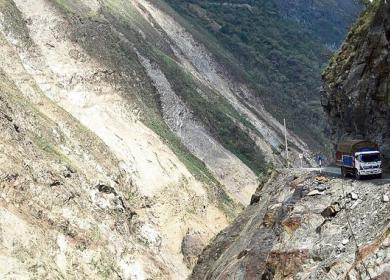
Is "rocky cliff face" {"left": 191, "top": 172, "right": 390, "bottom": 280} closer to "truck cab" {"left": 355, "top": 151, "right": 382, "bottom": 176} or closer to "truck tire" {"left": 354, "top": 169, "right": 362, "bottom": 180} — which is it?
"truck tire" {"left": 354, "top": 169, "right": 362, "bottom": 180}

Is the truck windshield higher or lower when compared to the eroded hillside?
higher

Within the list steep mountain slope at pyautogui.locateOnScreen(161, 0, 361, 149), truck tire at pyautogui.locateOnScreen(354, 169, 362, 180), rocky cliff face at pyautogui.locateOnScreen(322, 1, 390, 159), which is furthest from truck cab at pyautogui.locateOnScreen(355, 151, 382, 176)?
steep mountain slope at pyautogui.locateOnScreen(161, 0, 361, 149)

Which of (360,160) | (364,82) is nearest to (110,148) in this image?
(364,82)

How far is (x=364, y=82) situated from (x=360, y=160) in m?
6.98

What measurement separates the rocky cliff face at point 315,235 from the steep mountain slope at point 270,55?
7244cm

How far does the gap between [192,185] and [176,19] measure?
5650 cm

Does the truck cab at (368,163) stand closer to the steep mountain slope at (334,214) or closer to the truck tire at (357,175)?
the truck tire at (357,175)

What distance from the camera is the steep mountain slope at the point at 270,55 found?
358 ft

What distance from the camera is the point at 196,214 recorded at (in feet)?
183

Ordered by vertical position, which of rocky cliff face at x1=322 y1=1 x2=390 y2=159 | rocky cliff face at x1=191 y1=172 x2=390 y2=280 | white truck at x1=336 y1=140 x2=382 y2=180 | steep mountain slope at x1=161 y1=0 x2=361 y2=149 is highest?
rocky cliff face at x1=322 y1=1 x2=390 y2=159

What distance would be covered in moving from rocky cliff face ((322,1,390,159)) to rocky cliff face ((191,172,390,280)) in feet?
15.6

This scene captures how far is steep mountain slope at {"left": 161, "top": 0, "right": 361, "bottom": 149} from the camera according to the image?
109 m

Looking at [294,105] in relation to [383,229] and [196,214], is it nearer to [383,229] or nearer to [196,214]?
[196,214]

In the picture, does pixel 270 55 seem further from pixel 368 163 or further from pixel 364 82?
pixel 368 163
